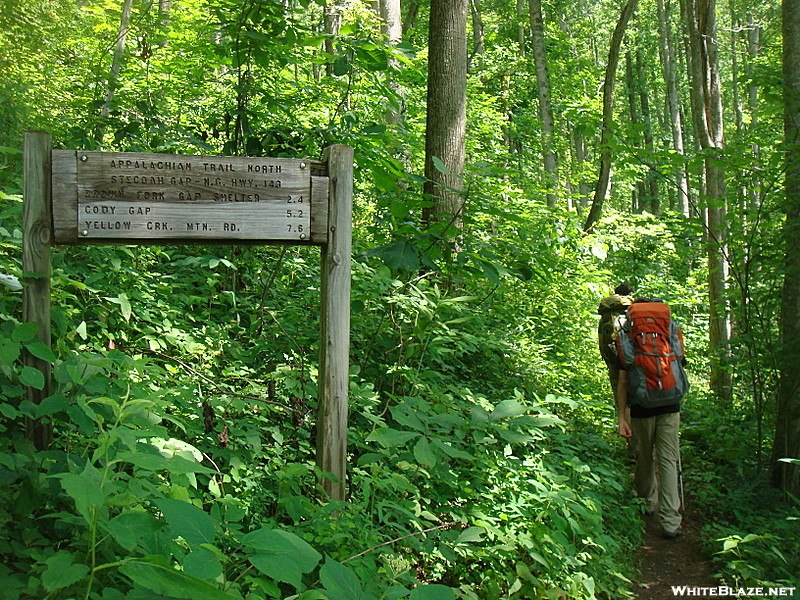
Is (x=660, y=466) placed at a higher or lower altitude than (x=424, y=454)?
lower

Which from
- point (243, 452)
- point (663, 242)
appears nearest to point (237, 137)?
point (243, 452)

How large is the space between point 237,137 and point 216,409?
8.16 feet

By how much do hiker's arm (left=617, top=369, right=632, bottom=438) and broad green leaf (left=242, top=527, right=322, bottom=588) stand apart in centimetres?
455

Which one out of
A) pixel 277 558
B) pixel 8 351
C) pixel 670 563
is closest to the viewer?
pixel 277 558

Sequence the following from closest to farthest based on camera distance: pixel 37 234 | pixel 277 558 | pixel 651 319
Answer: pixel 277 558
pixel 37 234
pixel 651 319

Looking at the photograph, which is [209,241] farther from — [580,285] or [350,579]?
[580,285]

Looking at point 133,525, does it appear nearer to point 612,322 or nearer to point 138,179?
point 138,179

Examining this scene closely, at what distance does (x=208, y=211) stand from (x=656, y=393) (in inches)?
158

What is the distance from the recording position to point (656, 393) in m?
5.58

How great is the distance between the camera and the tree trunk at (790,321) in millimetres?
5906

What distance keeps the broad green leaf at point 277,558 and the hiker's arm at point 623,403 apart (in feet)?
14.9

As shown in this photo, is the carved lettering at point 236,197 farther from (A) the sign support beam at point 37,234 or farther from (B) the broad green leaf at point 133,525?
(B) the broad green leaf at point 133,525

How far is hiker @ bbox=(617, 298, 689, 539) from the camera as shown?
18.3ft

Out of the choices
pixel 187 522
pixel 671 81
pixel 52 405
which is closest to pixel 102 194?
pixel 52 405
